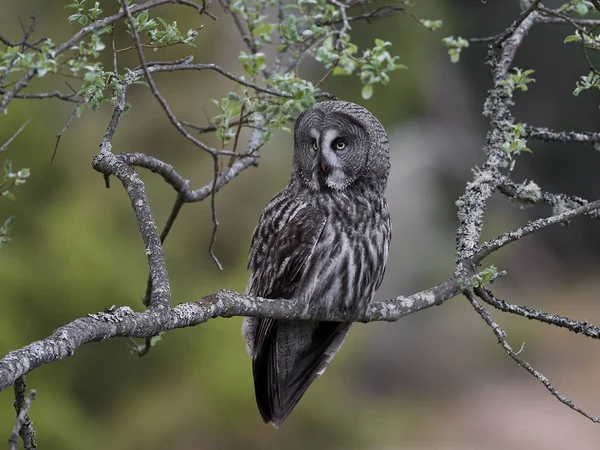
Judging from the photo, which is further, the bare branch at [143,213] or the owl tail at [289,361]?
the owl tail at [289,361]

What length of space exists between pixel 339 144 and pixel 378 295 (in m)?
5.26

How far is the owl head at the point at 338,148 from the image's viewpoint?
3129 mm

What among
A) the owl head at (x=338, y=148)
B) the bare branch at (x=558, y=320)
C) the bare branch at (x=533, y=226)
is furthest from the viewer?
the owl head at (x=338, y=148)

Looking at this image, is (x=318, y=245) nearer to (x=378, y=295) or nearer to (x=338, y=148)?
(x=338, y=148)

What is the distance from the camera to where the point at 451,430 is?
8086 mm

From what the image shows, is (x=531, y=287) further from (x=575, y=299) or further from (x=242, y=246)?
(x=242, y=246)

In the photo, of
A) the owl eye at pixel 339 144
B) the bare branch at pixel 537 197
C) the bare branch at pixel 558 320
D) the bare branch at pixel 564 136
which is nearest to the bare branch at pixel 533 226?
the bare branch at pixel 558 320

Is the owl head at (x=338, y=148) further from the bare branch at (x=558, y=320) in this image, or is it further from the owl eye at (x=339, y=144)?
the bare branch at (x=558, y=320)

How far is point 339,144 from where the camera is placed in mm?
3186

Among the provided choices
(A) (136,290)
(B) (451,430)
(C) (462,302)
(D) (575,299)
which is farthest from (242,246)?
(D) (575,299)

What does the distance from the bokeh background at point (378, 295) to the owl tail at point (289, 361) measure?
229cm

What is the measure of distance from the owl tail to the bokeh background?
2291 mm

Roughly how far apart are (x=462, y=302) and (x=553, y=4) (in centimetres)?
350

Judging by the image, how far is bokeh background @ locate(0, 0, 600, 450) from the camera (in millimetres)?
5570
